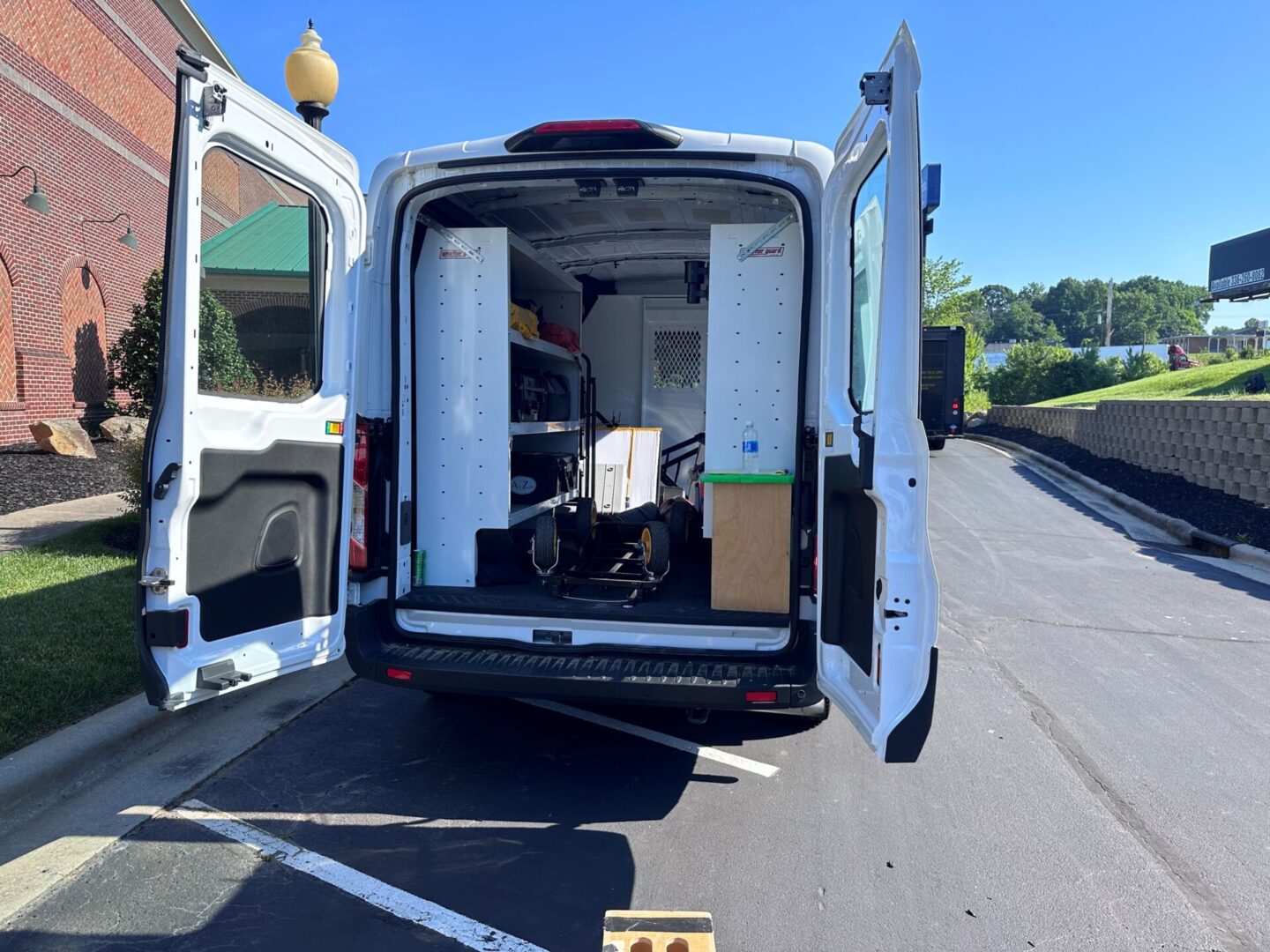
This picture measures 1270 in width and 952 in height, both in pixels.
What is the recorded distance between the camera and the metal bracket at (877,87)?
9.22 feet

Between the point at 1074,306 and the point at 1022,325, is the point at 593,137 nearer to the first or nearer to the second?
the point at 1022,325

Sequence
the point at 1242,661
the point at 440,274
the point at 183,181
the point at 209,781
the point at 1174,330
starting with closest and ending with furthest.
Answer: the point at 183,181 → the point at 209,781 → the point at 440,274 → the point at 1242,661 → the point at 1174,330

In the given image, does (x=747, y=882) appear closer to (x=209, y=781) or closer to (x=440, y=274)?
(x=209, y=781)

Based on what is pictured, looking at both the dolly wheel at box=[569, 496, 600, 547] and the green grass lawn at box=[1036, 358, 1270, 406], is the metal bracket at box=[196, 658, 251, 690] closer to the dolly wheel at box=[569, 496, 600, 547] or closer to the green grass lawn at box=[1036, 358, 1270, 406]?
the dolly wheel at box=[569, 496, 600, 547]

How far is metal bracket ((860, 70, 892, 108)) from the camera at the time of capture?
281cm

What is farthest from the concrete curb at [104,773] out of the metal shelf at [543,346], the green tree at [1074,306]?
the green tree at [1074,306]

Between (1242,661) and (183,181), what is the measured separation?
725 centimetres

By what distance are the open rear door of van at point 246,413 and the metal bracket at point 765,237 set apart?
5.60 feet

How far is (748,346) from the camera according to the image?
4086 mm

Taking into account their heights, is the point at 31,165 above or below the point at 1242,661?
above

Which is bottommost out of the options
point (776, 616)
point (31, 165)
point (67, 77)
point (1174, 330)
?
point (776, 616)

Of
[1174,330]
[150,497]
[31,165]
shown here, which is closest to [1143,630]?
[150,497]

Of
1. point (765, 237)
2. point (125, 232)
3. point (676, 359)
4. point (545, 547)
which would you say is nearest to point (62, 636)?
point (545, 547)

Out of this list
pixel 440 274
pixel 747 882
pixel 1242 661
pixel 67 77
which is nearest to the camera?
pixel 747 882
